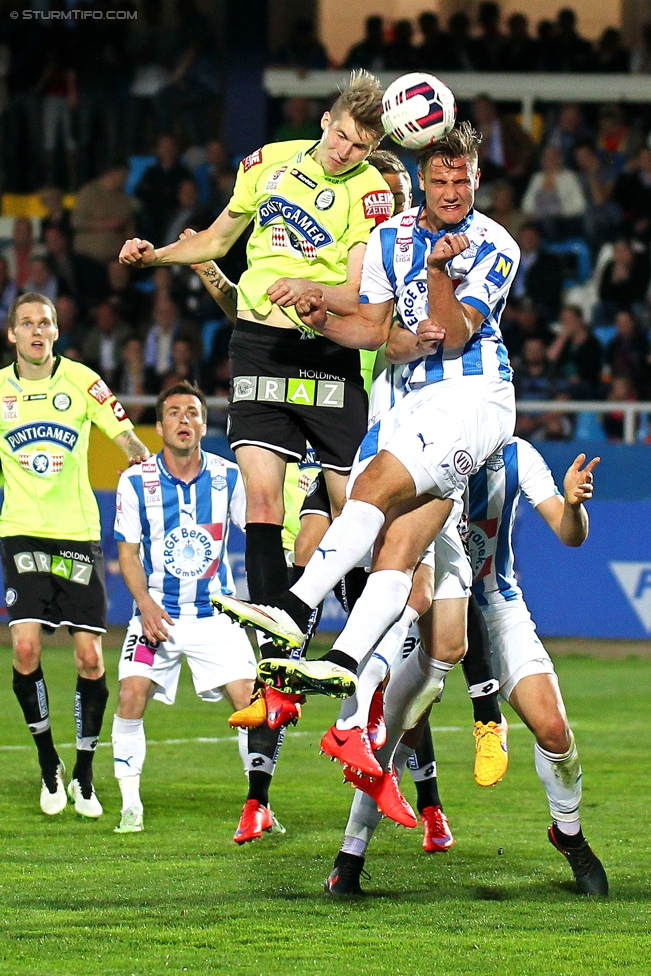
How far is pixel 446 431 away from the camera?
5.77m

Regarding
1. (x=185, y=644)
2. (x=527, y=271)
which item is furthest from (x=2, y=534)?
(x=527, y=271)

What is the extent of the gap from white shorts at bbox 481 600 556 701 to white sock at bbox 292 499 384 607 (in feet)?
2.76

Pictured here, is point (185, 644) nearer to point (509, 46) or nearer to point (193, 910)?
point (193, 910)

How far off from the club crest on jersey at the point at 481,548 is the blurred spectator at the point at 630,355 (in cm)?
1094

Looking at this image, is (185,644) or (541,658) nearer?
(541,658)

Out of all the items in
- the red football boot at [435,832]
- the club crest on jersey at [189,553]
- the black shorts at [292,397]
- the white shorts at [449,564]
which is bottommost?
the red football boot at [435,832]

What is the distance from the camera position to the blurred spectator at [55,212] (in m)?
19.4

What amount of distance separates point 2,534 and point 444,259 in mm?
3646

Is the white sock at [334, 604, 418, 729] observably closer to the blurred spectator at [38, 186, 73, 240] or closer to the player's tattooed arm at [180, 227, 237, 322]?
the player's tattooed arm at [180, 227, 237, 322]

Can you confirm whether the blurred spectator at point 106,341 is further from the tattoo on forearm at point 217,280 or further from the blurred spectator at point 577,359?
the tattoo on forearm at point 217,280

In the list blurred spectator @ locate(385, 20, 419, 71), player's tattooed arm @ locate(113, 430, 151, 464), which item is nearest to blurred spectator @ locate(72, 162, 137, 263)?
blurred spectator @ locate(385, 20, 419, 71)

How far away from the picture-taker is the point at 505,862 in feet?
21.7

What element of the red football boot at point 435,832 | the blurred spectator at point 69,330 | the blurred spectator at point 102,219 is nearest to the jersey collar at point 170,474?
the red football boot at point 435,832

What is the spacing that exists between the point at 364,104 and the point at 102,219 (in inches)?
525
